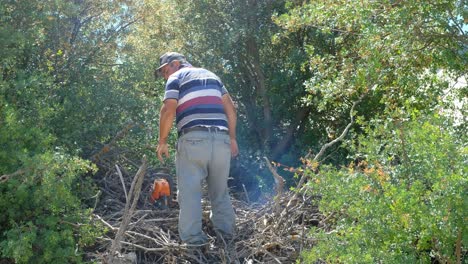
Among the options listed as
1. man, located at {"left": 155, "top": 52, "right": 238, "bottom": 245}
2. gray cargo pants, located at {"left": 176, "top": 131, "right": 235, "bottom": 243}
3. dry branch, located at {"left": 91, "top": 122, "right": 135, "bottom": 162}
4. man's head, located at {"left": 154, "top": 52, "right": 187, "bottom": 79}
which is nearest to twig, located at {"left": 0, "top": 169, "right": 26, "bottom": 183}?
man, located at {"left": 155, "top": 52, "right": 238, "bottom": 245}

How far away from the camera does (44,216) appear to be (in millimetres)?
6035

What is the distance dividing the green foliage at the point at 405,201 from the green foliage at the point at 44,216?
79.3 inches

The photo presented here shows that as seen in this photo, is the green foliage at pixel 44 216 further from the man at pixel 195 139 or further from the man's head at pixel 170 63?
the man's head at pixel 170 63

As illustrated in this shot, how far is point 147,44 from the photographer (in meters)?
13.7

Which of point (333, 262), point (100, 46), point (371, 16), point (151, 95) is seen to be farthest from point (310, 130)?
point (333, 262)

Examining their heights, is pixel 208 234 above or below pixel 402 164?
below

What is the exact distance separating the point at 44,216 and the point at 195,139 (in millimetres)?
1408

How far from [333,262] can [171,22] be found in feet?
27.3

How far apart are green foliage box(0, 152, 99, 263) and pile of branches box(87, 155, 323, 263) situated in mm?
240

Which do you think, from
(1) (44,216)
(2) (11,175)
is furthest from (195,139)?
(2) (11,175)

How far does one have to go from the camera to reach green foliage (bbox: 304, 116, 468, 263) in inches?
171

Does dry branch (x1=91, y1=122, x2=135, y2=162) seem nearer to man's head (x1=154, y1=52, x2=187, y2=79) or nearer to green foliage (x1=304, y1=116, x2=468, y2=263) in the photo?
man's head (x1=154, y1=52, x2=187, y2=79)

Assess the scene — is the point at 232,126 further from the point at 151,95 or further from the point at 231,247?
the point at 151,95

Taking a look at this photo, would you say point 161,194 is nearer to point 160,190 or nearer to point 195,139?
point 160,190
